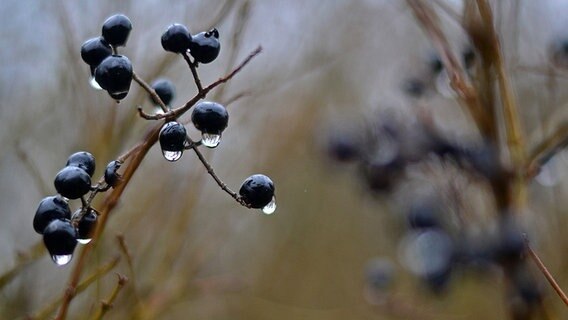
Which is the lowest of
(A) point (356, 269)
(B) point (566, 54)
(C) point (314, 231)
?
(A) point (356, 269)

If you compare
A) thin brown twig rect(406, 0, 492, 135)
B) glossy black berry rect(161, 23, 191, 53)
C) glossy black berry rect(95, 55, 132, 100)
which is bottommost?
thin brown twig rect(406, 0, 492, 135)

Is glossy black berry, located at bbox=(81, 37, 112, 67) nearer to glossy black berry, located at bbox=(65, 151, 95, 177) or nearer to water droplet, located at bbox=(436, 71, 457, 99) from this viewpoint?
glossy black berry, located at bbox=(65, 151, 95, 177)

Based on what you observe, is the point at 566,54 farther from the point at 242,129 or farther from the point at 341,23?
the point at 341,23

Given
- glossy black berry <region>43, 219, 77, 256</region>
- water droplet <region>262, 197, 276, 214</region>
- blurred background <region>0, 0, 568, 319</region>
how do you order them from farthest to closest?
1. blurred background <region>0, 0, 568, 319</region>
2. water droplet <region>262, 197, 276, 214</region>
3. glossy black berry <region>43, 219, 77, 256</region>

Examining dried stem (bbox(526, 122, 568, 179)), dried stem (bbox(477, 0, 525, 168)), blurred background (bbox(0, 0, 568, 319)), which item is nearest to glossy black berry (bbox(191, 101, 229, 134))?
blurred background (bbox(0, 0, 568, 319))

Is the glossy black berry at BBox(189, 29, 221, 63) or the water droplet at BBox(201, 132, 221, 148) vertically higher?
the glossy black berry at BBox(189, 29, 221, 63)

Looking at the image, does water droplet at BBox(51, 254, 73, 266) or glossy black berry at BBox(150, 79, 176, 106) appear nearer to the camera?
water droplet at BBox(51, 254, 73, 266)

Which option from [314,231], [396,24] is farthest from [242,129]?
[314,231]

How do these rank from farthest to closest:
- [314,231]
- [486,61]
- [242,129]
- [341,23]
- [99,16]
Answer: [314,231], [341,23], [242,129], [99,16], [486,61]
